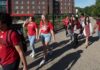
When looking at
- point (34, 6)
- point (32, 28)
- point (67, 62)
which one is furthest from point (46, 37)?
point (34, 6)

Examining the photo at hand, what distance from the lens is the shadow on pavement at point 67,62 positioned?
9766mm

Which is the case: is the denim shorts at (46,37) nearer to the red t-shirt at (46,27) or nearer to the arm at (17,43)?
the red t-shirt at (46,27)

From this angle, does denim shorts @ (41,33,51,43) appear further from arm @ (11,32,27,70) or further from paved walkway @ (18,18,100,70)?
arm @ (11,32,27,70)

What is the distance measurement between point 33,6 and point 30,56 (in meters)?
127

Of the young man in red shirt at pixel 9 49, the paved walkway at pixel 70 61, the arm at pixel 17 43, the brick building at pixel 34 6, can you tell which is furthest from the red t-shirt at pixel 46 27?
the brick building at pixel 34 6

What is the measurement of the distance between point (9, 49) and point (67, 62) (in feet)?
18.1

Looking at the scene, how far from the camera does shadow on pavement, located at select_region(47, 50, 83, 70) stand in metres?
9.77

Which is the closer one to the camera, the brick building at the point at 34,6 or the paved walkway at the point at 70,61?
the paved walkway at the point at 70,61

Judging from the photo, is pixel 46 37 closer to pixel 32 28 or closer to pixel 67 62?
pixel 32 28

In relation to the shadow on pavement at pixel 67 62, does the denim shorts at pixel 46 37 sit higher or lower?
higher

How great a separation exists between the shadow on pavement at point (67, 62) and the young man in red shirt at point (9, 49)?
14.0 ft

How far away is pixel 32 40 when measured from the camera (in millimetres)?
11453

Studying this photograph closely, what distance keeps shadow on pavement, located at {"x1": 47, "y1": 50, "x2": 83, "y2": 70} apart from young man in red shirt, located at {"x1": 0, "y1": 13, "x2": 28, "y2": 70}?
4.26 meters

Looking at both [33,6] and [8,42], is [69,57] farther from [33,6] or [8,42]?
[33,6]
